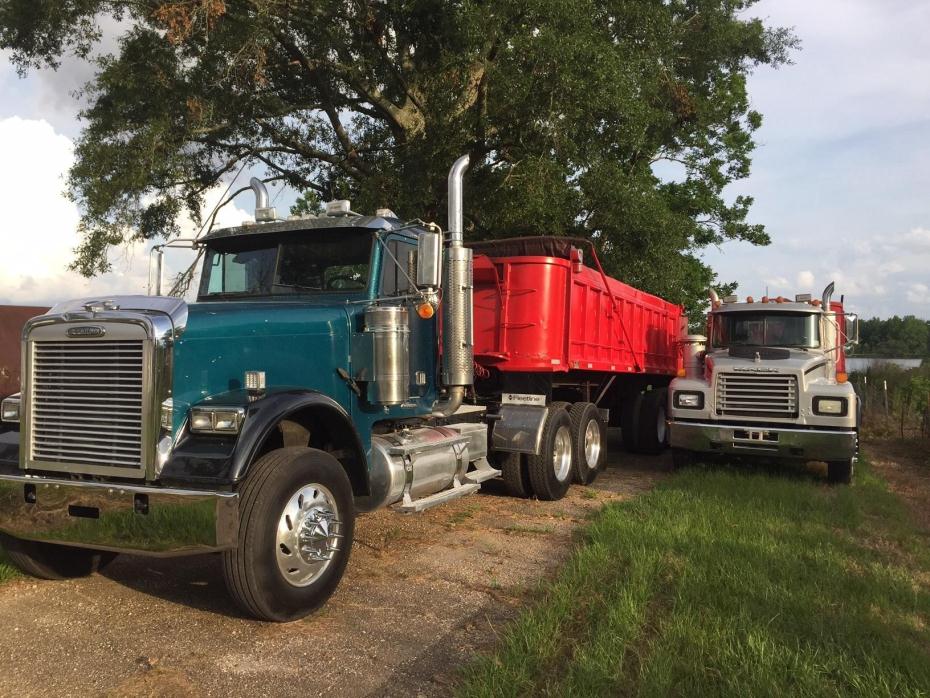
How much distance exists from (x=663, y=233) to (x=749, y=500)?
23.4ft

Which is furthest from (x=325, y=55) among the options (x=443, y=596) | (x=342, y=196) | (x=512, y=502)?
(x=443, y=596)

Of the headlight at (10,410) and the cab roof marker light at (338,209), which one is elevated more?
the cab roof marker light at (338,209)

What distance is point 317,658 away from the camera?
147 inches

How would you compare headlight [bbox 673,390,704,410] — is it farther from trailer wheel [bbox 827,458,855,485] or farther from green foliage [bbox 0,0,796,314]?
green foliage [bbox 0,0,796,314]

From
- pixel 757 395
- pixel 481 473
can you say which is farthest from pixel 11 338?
pixel 757 395

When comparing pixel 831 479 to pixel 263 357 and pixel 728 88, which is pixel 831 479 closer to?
pixel 263 357

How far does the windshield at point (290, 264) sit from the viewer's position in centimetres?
549

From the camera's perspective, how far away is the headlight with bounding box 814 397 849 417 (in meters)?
8.41

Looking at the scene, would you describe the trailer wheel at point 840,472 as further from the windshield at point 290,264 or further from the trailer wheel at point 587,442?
the windshield at point 290,264

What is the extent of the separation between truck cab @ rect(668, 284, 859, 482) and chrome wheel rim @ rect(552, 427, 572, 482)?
1.77 m

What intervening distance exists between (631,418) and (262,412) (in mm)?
9035

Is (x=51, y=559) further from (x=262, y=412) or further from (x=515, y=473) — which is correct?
(x=515, y=473)

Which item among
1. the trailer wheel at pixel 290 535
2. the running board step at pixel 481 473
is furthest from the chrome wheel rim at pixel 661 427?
the trailer wheel at pixel 290 535

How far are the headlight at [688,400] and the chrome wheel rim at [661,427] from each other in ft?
10.3
